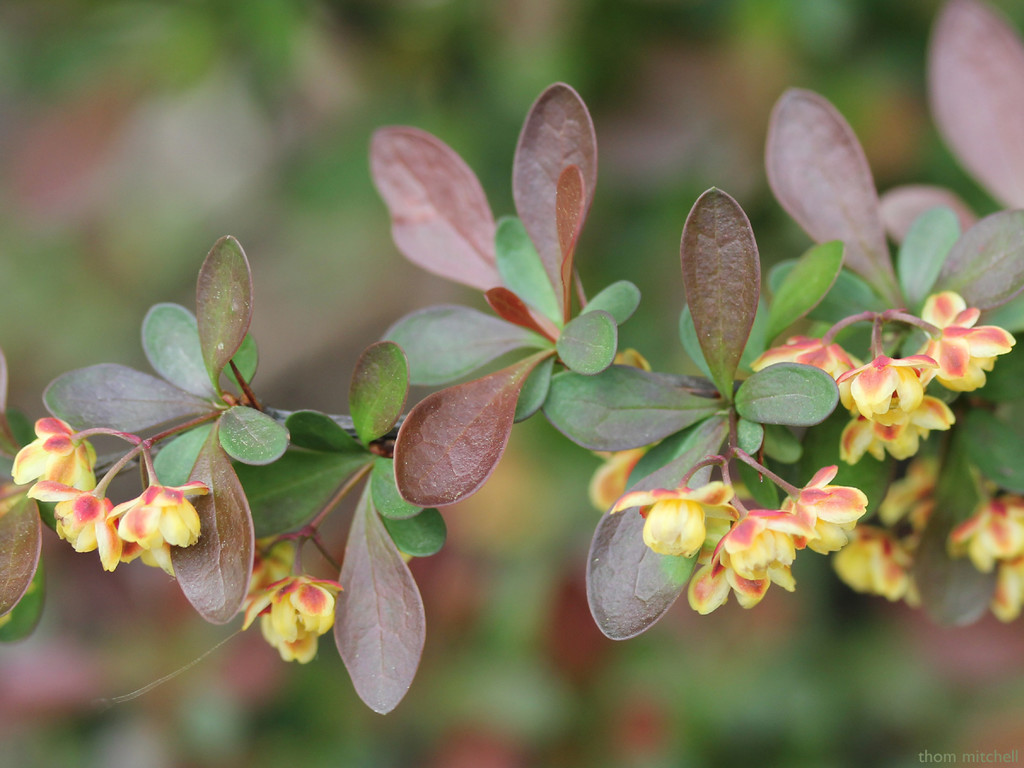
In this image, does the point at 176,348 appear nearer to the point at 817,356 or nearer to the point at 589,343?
the point at 589,343

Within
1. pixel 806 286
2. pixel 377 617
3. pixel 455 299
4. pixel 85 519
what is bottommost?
pixel 455 299

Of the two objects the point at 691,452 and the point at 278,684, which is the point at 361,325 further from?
the point at 691,452

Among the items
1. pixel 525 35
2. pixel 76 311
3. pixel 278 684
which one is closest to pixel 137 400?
pixel 278 684

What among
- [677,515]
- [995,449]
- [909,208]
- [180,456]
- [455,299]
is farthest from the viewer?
[455,299]

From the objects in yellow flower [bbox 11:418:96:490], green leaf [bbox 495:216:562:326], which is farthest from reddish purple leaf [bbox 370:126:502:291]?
yellow flower [bbox 11:418:96:490]

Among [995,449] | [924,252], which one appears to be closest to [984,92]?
[924,252]

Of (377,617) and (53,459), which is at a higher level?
(53,459)
